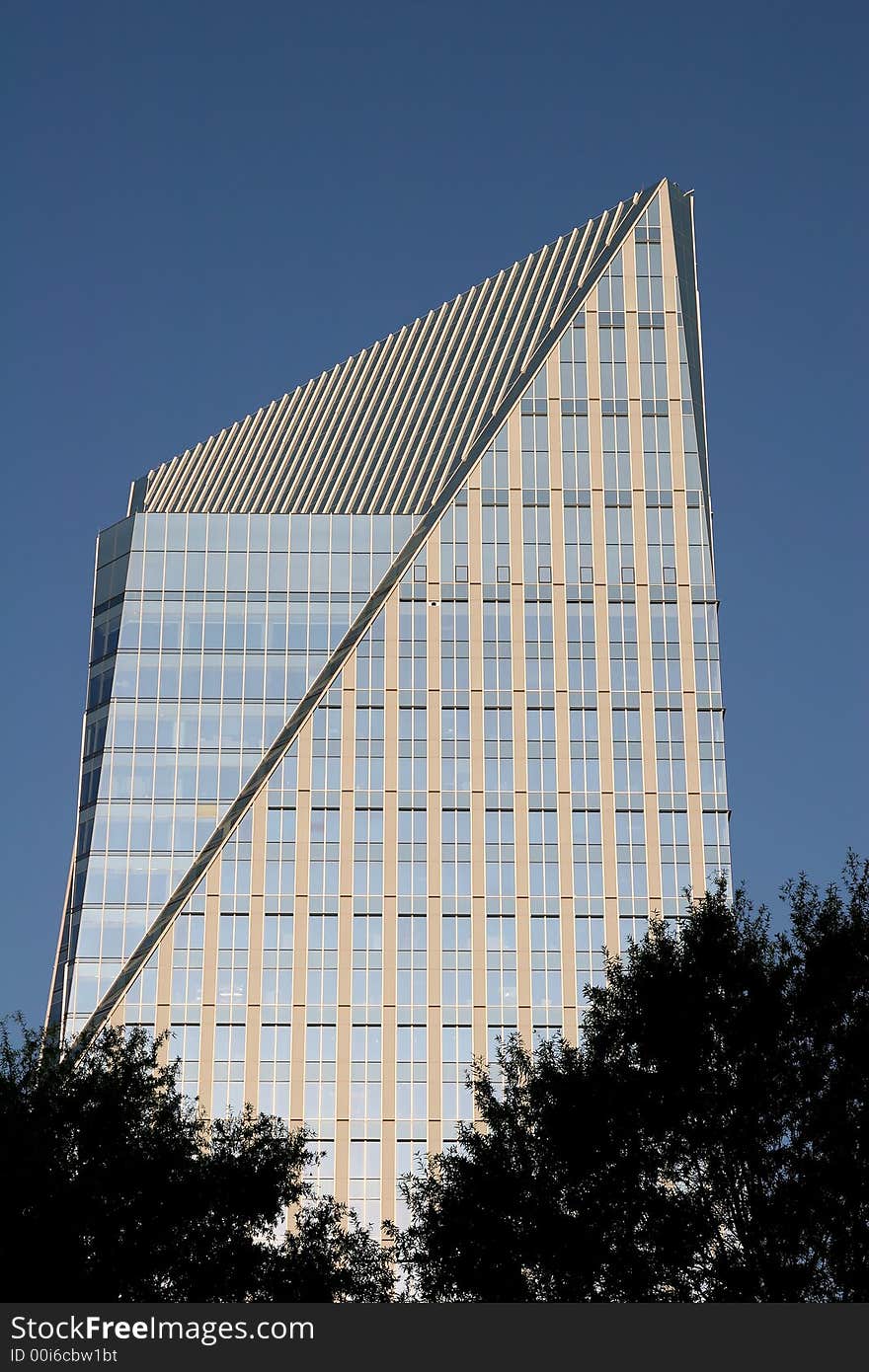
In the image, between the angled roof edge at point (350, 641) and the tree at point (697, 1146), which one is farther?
the angled roof edge at point (350, 641)

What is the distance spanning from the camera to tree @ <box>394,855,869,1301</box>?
53.7 meters

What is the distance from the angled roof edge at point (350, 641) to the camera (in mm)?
126562

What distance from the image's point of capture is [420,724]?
440 feet

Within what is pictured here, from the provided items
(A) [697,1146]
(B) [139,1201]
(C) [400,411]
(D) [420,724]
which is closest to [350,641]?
(D) [420,724]

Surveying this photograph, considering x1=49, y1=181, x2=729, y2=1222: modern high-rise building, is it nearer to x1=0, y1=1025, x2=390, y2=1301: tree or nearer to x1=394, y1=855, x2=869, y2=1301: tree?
x1=0, y1=1025, x2=390, y2=1301: tree

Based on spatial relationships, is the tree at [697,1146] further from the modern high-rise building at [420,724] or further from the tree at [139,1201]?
the modern high-rise building at [420,724]

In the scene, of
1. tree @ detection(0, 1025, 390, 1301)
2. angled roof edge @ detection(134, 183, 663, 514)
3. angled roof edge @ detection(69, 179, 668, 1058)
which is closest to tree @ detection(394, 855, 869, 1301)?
tree @ detection(0, 1025, 390, 1301)

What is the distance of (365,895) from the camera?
425ft

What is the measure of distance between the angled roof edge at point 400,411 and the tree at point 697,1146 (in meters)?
83.9

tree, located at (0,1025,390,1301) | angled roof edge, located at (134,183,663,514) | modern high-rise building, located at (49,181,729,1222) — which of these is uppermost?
angled roof edge, located at (134,183,663,514)

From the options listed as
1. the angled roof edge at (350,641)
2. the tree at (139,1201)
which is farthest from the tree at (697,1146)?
the angled roof edge at (350,641)

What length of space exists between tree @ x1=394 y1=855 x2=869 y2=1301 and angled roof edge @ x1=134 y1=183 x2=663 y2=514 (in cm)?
8389
